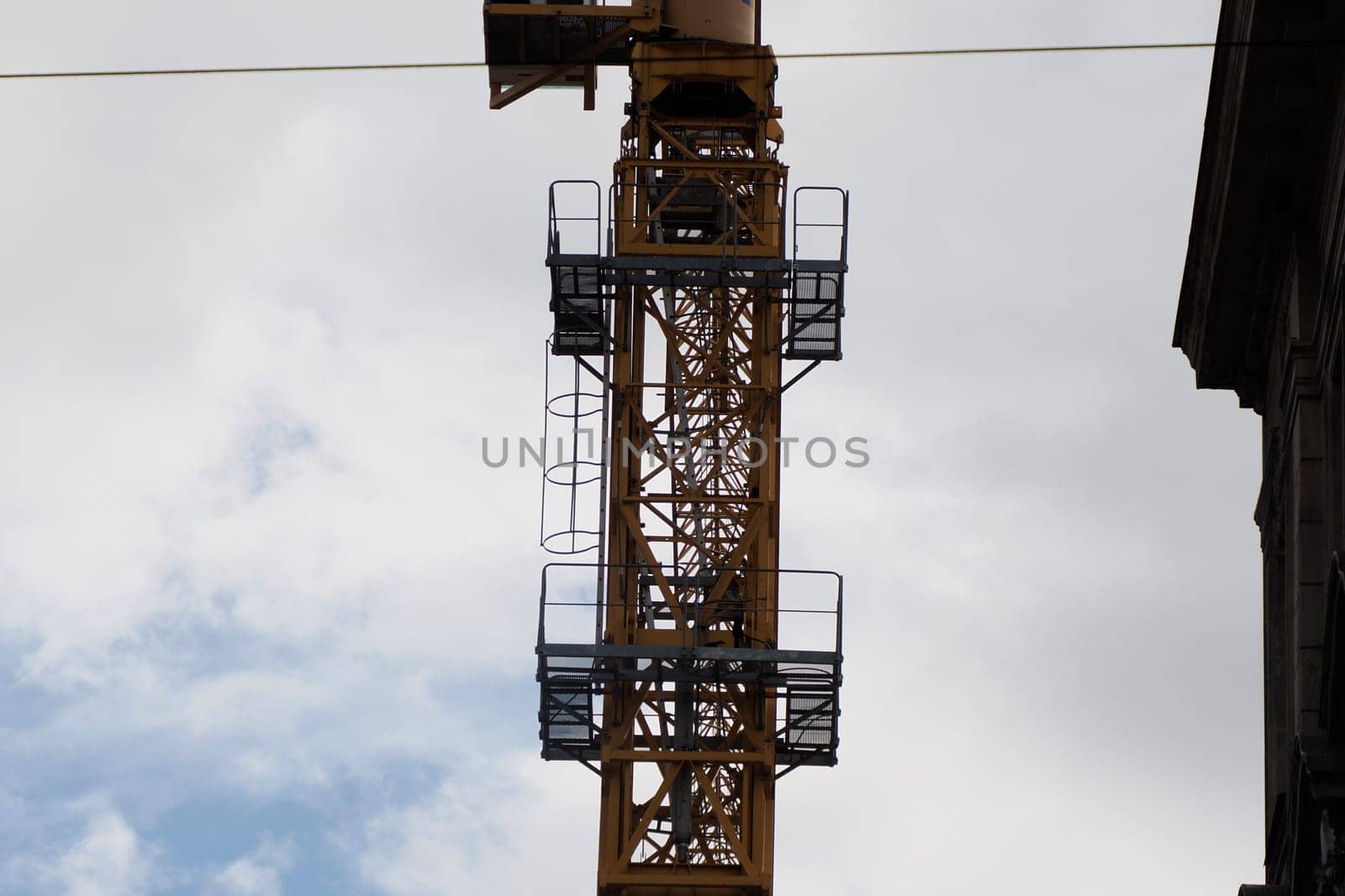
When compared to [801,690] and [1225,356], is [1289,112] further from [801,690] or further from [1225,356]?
[801,690]

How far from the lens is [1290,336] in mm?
34812

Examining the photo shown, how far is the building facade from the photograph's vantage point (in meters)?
31.5

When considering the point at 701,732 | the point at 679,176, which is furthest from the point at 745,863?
the point at 679,176

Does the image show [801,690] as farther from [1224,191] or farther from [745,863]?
[1224,191]

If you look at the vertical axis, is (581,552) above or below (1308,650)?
above

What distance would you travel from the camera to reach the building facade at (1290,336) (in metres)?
31.5

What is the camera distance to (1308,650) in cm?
3359

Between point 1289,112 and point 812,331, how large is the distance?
696 inches

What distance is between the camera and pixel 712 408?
49.4 meters

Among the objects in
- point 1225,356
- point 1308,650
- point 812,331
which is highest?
point 812,331

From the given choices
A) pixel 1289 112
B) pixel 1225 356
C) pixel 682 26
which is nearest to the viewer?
pixel 1289 112

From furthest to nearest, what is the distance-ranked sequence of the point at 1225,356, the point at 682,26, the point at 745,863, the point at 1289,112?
the point at 682,26 → the point at 745,863 → the point at 1225,356 → the point at 1289,112

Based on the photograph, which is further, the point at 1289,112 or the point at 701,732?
the point at 701,732

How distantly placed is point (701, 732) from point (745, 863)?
6.94 ft
